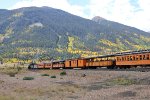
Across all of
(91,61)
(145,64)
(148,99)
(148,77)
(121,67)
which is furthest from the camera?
(91,61)

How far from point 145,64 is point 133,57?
446 centimetres

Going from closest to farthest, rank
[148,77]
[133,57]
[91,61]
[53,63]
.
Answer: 1. [148,77]
2. [133,57]
3. [91,61]
4. [53,63]

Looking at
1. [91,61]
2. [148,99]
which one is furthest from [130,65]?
[148,99]

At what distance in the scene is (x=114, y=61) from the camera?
7606 cm

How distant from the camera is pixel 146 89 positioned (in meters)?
33.6

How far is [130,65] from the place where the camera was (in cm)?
6756

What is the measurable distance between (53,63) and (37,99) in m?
87.4

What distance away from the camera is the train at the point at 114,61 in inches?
2414

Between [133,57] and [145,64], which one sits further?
[133,57]

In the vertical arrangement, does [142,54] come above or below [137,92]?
above

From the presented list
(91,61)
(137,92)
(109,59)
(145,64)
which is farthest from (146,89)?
(91,61)

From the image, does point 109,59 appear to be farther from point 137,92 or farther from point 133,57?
point 137,92

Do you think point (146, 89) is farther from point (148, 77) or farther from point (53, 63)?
point (53, 63)

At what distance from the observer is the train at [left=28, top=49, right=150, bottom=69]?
61319mm
